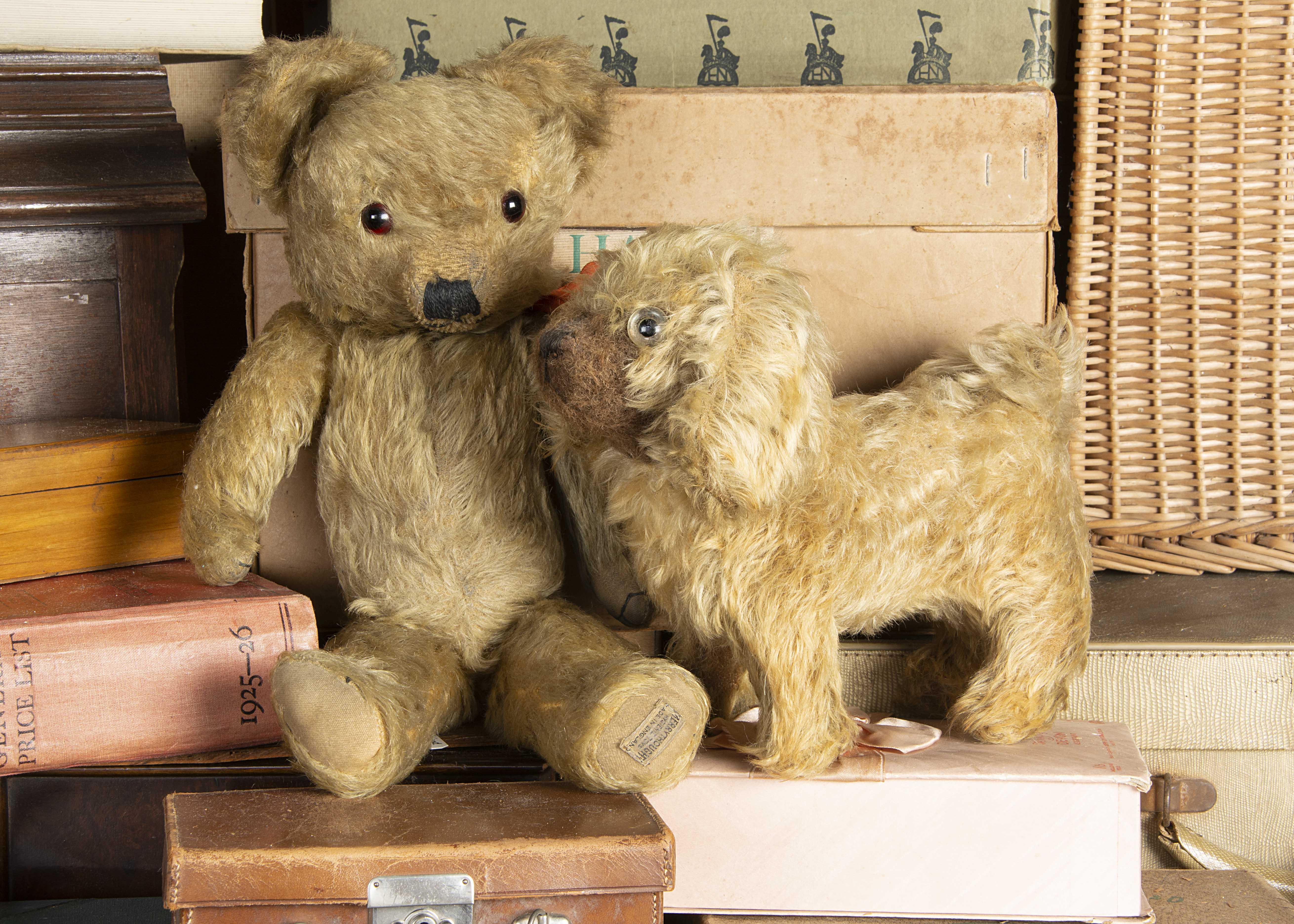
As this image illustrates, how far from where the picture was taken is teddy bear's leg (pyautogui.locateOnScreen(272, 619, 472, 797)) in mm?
709

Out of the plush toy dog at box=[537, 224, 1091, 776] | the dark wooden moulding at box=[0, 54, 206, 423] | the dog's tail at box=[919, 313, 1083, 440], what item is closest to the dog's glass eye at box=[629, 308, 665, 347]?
the plush toy dog at box=[537, 224, 1091, 776]

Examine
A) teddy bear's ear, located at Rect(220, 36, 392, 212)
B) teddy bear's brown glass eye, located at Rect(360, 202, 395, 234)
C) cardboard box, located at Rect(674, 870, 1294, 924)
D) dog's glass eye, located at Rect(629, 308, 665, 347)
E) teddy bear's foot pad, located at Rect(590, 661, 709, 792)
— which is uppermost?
teddy bear's ear, located at Rect(220, 36, 392, 212)

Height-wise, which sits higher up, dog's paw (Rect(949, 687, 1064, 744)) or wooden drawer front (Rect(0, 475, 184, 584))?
wooden drawer front (Rect(0, 475, 184, 584))

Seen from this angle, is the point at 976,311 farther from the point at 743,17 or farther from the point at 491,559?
the point at 491,559

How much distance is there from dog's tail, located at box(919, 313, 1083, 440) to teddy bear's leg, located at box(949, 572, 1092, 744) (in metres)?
0.14

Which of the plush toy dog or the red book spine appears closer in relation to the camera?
the plush toy dog

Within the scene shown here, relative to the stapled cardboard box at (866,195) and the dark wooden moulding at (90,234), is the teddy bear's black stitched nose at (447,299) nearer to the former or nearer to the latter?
the stapled cardboard box at (866,195)

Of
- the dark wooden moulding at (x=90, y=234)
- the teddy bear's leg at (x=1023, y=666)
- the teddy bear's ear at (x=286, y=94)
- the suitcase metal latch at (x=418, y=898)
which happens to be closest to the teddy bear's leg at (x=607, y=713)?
the suitcase metal latch at (x=418, y=898)

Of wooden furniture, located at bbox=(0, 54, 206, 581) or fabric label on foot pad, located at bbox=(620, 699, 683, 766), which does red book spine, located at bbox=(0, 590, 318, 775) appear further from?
fabric label on foot pad, located at bbox=(620, 699, 683, 766)

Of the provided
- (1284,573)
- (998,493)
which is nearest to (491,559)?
(998,493)

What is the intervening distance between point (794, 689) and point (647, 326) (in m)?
0.28

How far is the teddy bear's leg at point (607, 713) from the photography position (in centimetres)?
73

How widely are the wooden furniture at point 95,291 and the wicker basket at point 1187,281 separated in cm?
88

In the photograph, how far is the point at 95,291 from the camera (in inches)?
42.3
